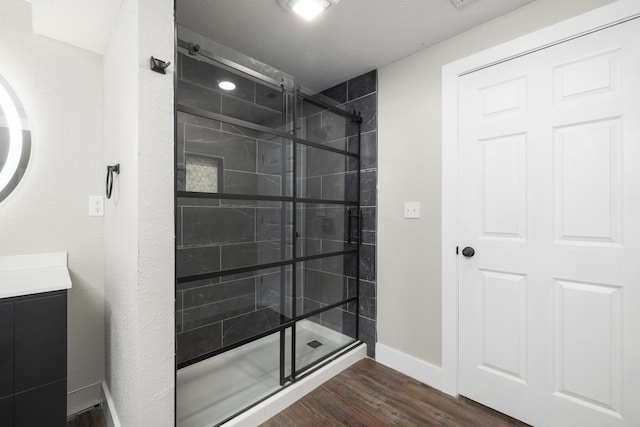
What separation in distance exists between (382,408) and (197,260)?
4.74 feet

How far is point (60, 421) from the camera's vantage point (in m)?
1.14

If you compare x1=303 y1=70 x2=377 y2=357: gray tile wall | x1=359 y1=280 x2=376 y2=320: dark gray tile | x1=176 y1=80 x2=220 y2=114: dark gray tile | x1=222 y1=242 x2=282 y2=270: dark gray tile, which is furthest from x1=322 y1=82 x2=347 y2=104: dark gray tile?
x1=359 y1=280 x2=376 y2=320: dark gray tile

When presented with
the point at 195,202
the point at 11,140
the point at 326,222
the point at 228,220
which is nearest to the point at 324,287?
the point at 326,222

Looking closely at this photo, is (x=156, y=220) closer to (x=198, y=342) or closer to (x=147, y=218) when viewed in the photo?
(x=147, y=218)

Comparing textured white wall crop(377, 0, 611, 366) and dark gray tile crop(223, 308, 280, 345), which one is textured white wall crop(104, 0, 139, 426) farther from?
textured white wall crop(377, 0, 611, 366)

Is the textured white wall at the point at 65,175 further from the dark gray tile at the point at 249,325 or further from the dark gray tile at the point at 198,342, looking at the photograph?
the dark gray tile at the point at 249,325

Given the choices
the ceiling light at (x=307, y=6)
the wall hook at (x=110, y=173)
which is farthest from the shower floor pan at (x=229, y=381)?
the ceiling light at (x=307, y=6)

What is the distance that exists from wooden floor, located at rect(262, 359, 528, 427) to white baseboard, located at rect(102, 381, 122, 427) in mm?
764

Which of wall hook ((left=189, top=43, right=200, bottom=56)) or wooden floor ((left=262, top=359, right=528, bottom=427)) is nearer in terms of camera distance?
wall hook ((left=189, top=43, right=200, bottom=56))

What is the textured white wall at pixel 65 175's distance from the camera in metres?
1.47

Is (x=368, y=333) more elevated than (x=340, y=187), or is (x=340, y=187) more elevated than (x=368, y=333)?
(x=340, y=187)

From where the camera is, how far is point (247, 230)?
1.69 metres

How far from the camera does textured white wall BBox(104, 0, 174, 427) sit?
1.13 meters

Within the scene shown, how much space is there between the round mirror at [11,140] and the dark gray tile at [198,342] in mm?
1198
